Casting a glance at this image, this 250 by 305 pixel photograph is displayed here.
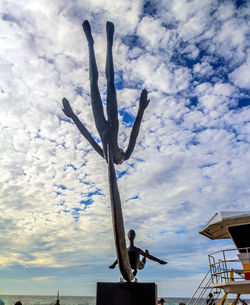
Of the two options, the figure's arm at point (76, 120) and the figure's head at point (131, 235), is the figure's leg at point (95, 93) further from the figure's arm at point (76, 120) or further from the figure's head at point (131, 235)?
the figure's head at point (131, 235)

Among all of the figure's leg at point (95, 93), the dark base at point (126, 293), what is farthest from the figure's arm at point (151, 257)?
the figure's leg at point (95, 93)

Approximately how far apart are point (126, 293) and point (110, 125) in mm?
4621

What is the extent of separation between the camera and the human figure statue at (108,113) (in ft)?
27.2

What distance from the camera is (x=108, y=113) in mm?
8516

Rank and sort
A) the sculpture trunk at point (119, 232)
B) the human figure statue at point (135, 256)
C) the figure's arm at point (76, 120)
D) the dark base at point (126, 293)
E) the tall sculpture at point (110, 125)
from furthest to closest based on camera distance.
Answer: the figure's arm at point (76, 120)
the human figure statue at point (135, 256)
the tall sculpture at point (110, 125)
the dark base at point (126, 293)
the sculpture trunk at point (119, 232)

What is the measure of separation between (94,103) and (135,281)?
17.1 ft

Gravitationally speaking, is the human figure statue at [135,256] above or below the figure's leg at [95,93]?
below

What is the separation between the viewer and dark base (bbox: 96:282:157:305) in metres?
6.66

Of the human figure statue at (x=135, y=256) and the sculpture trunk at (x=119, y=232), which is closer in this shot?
the sculpture trunk at (x=119, y=232)

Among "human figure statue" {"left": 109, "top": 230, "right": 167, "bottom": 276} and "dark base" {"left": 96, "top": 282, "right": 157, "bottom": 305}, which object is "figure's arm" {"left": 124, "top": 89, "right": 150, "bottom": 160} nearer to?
"human figure statue" {"left": 109, "top": 230, "right": 167, "bottom": 276}

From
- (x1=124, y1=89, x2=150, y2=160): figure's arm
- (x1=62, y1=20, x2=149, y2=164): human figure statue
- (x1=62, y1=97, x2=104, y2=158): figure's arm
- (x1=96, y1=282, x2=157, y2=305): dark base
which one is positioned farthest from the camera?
(x1=62, y1=97, x2=104, y2=158): figure's arm

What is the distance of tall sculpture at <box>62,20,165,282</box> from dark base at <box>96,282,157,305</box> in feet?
0.85

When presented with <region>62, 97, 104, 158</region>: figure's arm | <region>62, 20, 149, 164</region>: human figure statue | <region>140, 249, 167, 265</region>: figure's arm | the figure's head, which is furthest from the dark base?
<region>62, 97, 104, 158</region>: figure's arm

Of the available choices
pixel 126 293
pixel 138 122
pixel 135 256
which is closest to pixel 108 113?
pixel 138 122
